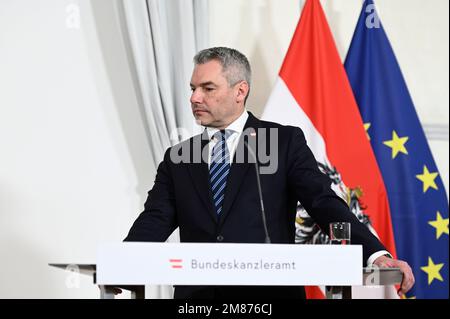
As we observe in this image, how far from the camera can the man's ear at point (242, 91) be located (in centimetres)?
277

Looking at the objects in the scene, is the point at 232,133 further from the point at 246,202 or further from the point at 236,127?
the point at 246,202

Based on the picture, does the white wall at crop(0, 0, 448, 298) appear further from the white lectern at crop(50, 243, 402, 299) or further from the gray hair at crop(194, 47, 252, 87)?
the white lectern at crop(50, 243, 402, 299)

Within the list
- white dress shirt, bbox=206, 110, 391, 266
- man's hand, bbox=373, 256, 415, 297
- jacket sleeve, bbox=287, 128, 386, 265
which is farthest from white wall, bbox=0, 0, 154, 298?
man's hand, bbox=373, 256, 415, 297

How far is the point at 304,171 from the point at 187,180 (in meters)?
0.41

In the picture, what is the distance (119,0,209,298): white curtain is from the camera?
12.9 feet

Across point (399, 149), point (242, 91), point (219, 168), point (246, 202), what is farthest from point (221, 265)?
point (399, 149)

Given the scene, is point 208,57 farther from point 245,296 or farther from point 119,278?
point 119,278

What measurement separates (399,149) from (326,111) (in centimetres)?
55

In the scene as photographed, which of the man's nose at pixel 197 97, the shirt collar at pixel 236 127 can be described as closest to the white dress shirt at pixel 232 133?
the shirt collar at pixel 236 127

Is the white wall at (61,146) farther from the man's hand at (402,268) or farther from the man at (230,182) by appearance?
the man's hand at (402,268)

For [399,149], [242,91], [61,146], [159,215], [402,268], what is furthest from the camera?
[399,149]

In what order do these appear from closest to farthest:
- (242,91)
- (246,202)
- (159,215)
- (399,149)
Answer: (246,202)
(159,215)
(242,91)
(399,149)

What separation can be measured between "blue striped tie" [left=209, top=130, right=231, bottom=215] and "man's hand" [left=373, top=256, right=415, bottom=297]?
602mm

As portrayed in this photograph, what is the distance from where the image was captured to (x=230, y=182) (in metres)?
2.53
